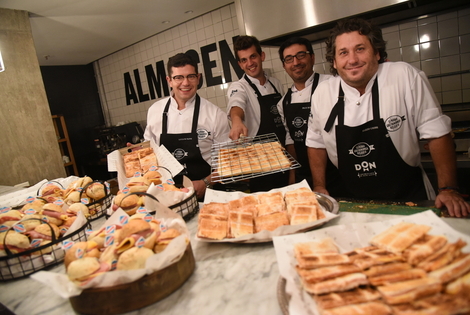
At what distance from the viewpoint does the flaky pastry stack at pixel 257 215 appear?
1.23 metres

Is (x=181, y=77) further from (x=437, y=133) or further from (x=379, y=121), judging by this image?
(x=437, y=133)

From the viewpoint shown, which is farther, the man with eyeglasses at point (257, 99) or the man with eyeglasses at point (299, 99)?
the man with eyeglasses at point (257, 99)

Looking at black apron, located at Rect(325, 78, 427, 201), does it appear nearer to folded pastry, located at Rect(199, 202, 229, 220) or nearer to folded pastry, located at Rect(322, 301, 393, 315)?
folded pastry, located at Rect(199, 202, 229, 220)

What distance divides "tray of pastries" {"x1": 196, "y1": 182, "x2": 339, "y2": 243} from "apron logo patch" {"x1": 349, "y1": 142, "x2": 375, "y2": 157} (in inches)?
25.3

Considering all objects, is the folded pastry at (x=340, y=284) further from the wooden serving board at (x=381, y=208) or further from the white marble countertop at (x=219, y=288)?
the wooden serving board at (x=381, y=208)

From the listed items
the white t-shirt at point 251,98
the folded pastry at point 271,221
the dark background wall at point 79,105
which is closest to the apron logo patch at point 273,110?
the white t-shirt at point 251,98

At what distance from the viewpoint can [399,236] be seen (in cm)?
93

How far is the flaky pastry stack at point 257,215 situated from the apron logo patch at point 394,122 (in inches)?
32.8

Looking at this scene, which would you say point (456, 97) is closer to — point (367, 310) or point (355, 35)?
point (355, 35)

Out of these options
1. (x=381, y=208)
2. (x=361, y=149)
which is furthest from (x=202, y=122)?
(x=381, y=208)

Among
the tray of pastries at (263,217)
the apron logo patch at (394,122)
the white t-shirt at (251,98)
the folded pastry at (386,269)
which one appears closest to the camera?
the folded pastry at (386,269)

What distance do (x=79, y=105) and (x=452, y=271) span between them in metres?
7.80

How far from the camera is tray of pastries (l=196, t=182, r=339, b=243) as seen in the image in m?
1.19

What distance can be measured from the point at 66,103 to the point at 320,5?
6.36 m
